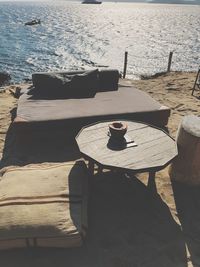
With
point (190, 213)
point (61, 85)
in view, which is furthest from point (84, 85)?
point (190, 213)

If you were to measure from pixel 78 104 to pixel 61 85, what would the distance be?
108 cm

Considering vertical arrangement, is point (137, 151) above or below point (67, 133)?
above

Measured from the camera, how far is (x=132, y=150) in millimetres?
5328

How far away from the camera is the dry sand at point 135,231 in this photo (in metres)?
4.38

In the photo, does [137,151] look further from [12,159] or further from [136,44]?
[136,44]

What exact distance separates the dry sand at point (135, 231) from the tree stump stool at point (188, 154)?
0.22 m

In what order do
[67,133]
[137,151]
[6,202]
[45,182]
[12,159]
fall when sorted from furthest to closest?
[67,133] < [12,159] < [137,151] < [45,182] < [6,202]

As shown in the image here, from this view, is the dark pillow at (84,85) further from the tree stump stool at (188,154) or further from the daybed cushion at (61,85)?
the tree stump stool at (188,154)

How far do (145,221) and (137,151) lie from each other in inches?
47.1

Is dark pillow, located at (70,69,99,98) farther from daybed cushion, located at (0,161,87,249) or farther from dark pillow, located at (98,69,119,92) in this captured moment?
daybed cushion, located at (0,161,87,249)

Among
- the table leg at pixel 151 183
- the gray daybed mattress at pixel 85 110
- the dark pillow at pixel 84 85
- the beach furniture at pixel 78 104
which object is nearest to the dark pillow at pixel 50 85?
the beach furniture at pixel 78 104

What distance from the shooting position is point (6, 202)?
448 centimetres

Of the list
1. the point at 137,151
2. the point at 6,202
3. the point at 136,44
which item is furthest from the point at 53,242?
the point at 136,44

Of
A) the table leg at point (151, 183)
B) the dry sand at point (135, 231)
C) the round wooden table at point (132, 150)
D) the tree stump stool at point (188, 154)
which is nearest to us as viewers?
the dry sand at point (135, 231)
